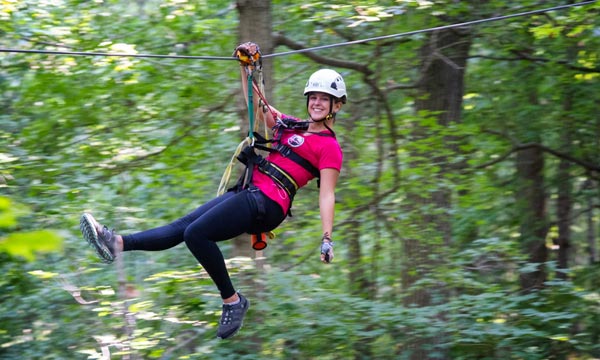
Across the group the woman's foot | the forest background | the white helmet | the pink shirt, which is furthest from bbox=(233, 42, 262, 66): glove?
the forest background

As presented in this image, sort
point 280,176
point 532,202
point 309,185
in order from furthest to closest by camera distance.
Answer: point 532,202, point 309,185, point 280,176

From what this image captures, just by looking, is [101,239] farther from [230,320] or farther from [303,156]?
[303,156]

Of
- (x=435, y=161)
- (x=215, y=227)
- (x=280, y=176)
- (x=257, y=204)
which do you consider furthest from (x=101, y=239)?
(x=435, y=161)

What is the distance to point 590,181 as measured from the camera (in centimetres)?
810

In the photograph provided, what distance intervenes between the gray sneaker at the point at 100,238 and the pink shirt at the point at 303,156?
67 cm

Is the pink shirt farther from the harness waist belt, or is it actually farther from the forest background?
the forest background

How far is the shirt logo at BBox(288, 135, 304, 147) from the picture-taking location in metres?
3.55

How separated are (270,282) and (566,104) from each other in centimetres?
351

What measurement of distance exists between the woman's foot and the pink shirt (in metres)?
0.65

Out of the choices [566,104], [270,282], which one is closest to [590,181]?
[566,104]

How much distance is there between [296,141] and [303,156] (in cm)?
7

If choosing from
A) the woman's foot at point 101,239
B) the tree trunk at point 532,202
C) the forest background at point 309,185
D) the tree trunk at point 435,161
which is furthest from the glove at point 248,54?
the tree trunk at point 532,202

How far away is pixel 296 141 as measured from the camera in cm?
356

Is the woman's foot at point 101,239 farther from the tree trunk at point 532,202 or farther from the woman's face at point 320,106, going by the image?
the tree trunk at point 532,202
